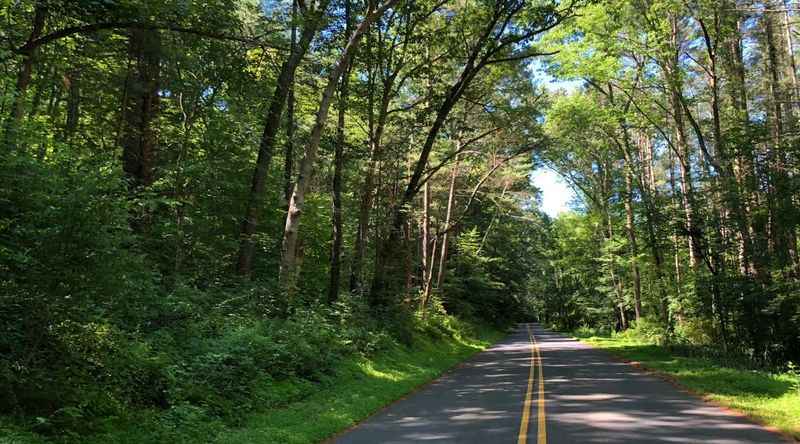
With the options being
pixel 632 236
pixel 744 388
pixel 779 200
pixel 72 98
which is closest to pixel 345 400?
pixel 744 388

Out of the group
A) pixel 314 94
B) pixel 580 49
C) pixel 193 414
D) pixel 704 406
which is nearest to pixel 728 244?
Result: pixel 580 49

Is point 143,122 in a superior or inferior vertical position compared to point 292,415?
superior

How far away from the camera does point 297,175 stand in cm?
2103

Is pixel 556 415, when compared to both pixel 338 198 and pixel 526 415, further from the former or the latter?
pixel 338 198

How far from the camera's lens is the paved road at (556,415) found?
23.8ft

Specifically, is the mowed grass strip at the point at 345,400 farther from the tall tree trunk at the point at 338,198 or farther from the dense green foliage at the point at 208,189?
the tall tree trunk at the point at 338,198

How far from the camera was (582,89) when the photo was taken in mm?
29625

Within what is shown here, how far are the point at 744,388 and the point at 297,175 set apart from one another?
631 inches

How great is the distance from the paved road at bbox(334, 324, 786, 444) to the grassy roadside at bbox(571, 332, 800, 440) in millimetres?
449

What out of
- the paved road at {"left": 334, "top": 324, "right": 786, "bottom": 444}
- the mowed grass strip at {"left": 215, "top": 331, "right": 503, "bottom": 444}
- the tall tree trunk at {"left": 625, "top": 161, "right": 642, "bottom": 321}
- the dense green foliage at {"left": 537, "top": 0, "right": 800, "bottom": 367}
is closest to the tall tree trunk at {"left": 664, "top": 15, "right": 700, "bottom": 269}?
the dense green foliage at {"left": 537, "top": 0, "right": 800, "bottom": 367}

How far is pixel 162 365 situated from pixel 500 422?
521cm

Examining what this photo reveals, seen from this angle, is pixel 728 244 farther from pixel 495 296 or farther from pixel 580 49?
pixel 495 296

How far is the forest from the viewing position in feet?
22.3

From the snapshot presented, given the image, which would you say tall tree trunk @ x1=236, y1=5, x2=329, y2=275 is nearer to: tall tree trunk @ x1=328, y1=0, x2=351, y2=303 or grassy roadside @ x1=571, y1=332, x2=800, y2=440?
tall tree trunk @ x1=328, y1=0, x2=351, y2=303
